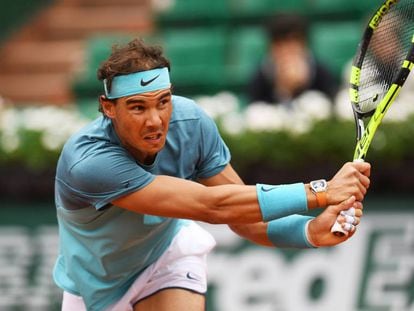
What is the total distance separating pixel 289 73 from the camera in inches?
291

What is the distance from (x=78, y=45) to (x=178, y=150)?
637 centimetres

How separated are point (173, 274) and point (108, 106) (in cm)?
82

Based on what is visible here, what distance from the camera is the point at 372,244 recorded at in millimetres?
6637

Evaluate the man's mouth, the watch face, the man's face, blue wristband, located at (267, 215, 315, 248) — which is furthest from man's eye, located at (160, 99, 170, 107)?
blue wristband, located at (267, 215, 315, 248)

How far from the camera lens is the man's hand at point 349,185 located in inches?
158

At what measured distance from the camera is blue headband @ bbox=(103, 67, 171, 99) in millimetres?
4133

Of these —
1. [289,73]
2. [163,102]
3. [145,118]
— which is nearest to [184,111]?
[163,102]

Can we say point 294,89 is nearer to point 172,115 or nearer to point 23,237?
point 23,237

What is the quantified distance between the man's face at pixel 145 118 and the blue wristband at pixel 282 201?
416 mm

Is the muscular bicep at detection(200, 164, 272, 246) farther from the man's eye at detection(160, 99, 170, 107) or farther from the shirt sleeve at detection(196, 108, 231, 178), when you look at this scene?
the man's eye at detection(160, 99, 170, 107)

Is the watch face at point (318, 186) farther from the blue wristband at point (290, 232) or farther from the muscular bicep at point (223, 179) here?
the muscular bicep at point (223, 179)

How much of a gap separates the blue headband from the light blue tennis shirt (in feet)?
0.66

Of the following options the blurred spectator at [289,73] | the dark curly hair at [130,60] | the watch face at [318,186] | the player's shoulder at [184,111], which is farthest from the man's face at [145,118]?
the blurred spectator at [289,73]

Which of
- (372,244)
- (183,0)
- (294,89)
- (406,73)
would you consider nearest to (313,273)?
(372,244)
